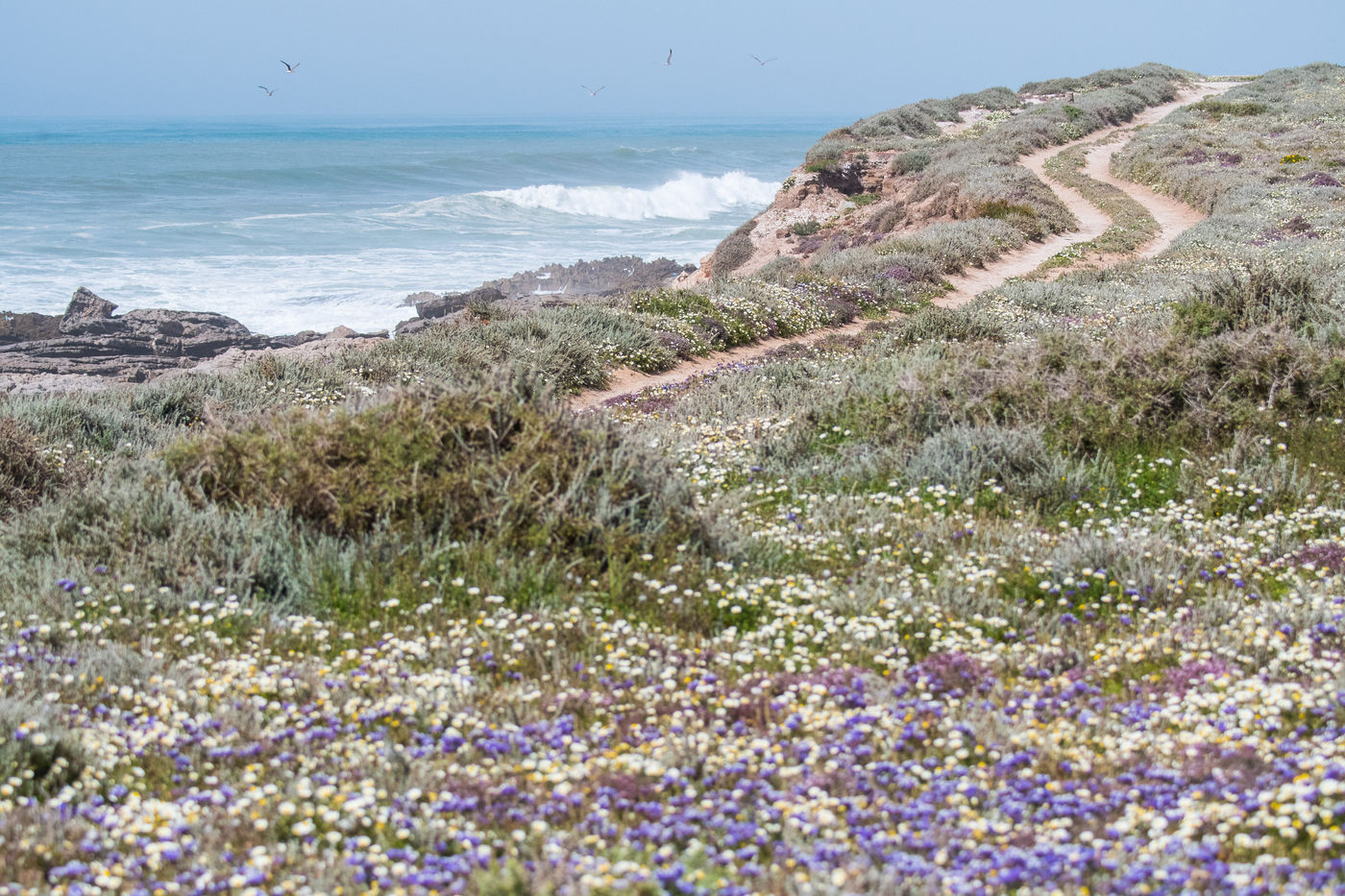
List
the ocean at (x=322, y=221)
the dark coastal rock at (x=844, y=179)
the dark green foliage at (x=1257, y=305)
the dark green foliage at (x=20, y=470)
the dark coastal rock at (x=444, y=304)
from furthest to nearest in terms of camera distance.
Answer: the dark coastal rock at (x=844, y=179) < the ocean at (x=322, y=221) < the dark coastal rock at (x=444, y=304) < the dark green foliage at (x=1257, y=305) < the dark green foliage at (x=20, y=470)

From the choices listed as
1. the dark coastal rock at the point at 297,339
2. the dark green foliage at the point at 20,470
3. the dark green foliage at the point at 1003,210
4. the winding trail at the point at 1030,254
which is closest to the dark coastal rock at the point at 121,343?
the dark coastal rock at the point at 297,339

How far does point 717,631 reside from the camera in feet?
15.9

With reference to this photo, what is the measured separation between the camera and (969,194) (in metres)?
30.1

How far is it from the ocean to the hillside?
73.9ft

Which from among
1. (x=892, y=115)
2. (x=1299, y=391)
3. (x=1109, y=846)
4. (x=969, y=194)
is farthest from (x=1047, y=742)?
(x=892, y=115)

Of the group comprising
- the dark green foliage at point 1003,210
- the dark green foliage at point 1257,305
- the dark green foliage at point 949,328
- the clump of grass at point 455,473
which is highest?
the dark green foliage at point 1003,210

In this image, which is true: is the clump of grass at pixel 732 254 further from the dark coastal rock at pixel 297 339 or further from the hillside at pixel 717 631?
the hillside at pixel 717 631

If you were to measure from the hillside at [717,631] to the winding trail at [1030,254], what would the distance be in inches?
146

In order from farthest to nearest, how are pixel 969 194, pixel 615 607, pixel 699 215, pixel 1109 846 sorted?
pixel 699 215
pixel 969 194
pixel 615 607
pixel 1109 846

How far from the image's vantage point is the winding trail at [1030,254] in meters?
14.0

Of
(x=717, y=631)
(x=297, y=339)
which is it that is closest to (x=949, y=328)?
(x=717, y=631)

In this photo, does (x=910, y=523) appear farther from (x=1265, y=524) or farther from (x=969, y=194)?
(x=969, y=194)

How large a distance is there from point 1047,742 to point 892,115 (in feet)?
178

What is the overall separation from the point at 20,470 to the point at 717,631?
6037mm
